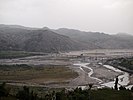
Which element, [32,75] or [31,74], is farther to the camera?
[31,74]

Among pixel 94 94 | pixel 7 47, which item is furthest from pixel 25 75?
pixel 7 47

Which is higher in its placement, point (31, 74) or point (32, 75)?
point (31, 74)

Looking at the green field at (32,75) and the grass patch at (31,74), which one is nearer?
the green field at (32,75)

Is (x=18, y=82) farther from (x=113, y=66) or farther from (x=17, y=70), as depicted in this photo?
(x=113, y=66)

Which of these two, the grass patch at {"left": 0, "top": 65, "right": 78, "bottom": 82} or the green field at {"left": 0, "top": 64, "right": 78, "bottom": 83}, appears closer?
the green field at {"left": 0, "top": 64, "right": 78, "bottom": 83}

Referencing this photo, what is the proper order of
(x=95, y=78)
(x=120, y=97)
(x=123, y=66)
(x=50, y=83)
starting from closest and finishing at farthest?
(x=120, y=97) < (x=50, y=83) < (x=95, y=78) < (x=123, y=66)

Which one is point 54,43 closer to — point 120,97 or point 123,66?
point 123,66

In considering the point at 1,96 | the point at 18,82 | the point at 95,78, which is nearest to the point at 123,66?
the point at 95,78

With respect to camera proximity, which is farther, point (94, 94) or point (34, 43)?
point (34, 43)

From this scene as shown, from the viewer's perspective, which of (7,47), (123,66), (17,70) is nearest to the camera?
(17,70)
